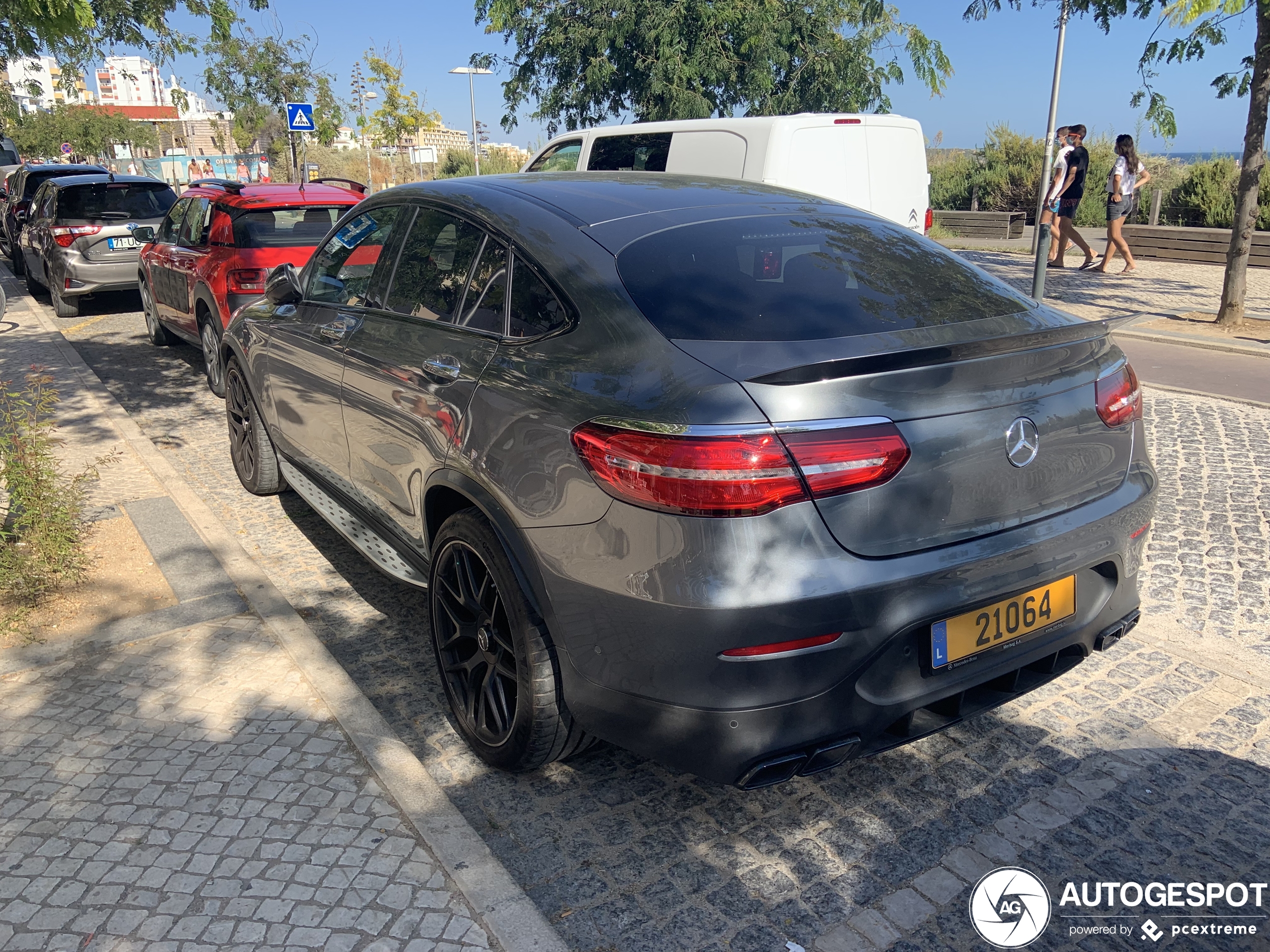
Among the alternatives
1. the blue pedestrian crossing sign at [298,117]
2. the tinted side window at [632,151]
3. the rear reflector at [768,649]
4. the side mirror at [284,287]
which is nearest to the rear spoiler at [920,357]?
the rear reflector at [768,649]

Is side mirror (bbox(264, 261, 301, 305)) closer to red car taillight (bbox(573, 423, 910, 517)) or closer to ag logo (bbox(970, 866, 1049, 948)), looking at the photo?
red car taillight (bbox(573, 423, 910, 517))

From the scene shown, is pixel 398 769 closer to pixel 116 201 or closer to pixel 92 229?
pixel 92 229

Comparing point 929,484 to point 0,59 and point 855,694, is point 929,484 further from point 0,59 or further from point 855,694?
point 0,59

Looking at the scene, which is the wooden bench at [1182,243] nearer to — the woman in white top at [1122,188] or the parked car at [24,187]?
the woman in white top at [1122,188]

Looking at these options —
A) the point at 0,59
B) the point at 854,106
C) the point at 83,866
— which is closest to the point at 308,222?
the point at 0,59

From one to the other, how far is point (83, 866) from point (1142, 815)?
3005mm

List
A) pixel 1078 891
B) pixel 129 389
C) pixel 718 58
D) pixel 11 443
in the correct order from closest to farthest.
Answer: pixel 1078 891, pixel 11 443, pixel 129 389, pixel 718 58

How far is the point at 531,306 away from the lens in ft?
10.0

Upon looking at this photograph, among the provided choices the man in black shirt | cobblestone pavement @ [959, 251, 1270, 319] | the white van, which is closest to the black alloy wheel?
the white van

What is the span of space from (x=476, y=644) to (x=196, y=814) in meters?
0.95

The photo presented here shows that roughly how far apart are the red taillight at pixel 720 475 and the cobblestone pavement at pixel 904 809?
1100mm

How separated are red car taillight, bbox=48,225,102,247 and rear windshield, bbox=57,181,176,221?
0.65 ft

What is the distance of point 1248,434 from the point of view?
6895 millimetres

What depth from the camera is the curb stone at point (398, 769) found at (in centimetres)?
251
